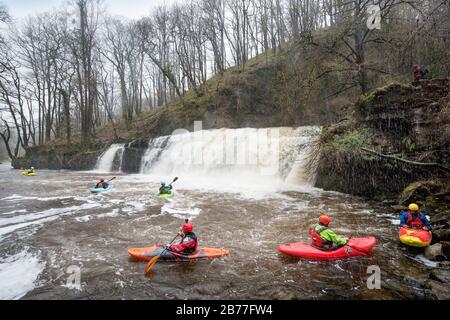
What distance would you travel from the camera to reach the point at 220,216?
8.95m

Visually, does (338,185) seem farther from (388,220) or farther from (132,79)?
(132,79)

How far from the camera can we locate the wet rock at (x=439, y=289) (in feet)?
13.3

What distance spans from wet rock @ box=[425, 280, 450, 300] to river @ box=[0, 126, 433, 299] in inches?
12.3

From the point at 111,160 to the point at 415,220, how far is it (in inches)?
901

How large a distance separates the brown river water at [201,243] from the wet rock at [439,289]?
30 centimetres

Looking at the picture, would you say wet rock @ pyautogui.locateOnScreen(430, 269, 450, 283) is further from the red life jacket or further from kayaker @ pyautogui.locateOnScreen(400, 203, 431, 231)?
the red life jacket

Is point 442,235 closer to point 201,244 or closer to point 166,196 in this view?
point 201,244

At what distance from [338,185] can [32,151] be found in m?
30.6

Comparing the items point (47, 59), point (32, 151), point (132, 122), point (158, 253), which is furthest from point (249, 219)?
point (32, 151)

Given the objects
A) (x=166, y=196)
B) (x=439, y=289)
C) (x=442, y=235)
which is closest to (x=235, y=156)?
(x=166, y=196)

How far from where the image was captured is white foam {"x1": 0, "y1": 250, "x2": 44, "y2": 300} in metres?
4.65

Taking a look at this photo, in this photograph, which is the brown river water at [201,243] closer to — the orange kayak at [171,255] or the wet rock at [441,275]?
the orange kayak at [171,255]

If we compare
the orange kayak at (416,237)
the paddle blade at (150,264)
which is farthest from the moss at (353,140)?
the paddle blade at (150,264)

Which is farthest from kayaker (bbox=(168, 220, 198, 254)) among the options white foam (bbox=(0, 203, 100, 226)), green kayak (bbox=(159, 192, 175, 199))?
green kayak (bbox=(159, 192, 175, 199))
